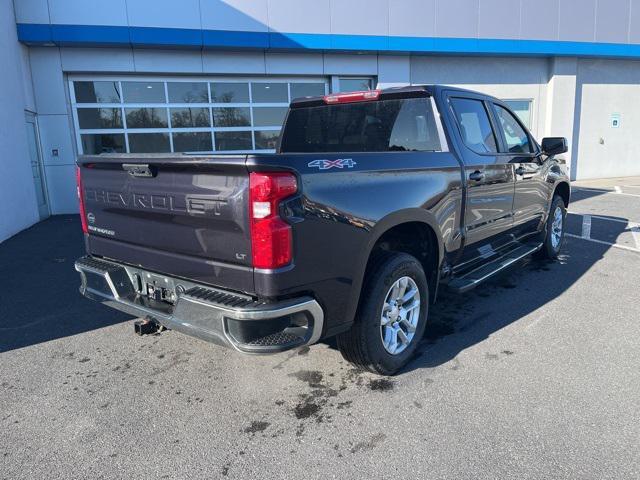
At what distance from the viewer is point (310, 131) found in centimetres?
Answer: 462

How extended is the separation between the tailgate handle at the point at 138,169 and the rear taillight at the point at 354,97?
199cm

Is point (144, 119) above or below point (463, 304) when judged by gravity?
above

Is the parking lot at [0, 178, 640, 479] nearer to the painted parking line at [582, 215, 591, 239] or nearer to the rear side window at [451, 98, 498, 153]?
the rear side window at [451, 98, 498, 153]

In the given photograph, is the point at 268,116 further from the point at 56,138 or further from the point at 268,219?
the point at 268,219

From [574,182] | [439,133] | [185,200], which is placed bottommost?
[574,182]

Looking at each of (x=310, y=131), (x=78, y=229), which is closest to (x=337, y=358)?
(x=310, y=131)

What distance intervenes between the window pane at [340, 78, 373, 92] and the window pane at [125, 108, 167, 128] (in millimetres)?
4917

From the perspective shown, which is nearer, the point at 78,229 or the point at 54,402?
the point at 54,402

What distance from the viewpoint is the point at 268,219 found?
255 centimetres

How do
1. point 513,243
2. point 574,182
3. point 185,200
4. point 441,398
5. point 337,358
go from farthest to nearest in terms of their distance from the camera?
point 574,182 < point 513,243 < point 337,358 < point 441,398 < point 185,200

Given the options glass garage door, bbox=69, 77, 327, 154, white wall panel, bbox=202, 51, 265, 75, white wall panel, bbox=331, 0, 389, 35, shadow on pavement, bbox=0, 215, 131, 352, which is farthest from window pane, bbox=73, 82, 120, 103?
white wall panel, bbox=331, 0, 389, 35

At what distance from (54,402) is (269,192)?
85.0 inches

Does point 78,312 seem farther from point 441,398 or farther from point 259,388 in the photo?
point 441,398

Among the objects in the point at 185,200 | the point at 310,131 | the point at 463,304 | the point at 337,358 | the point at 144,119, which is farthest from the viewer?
the point at 144,119
